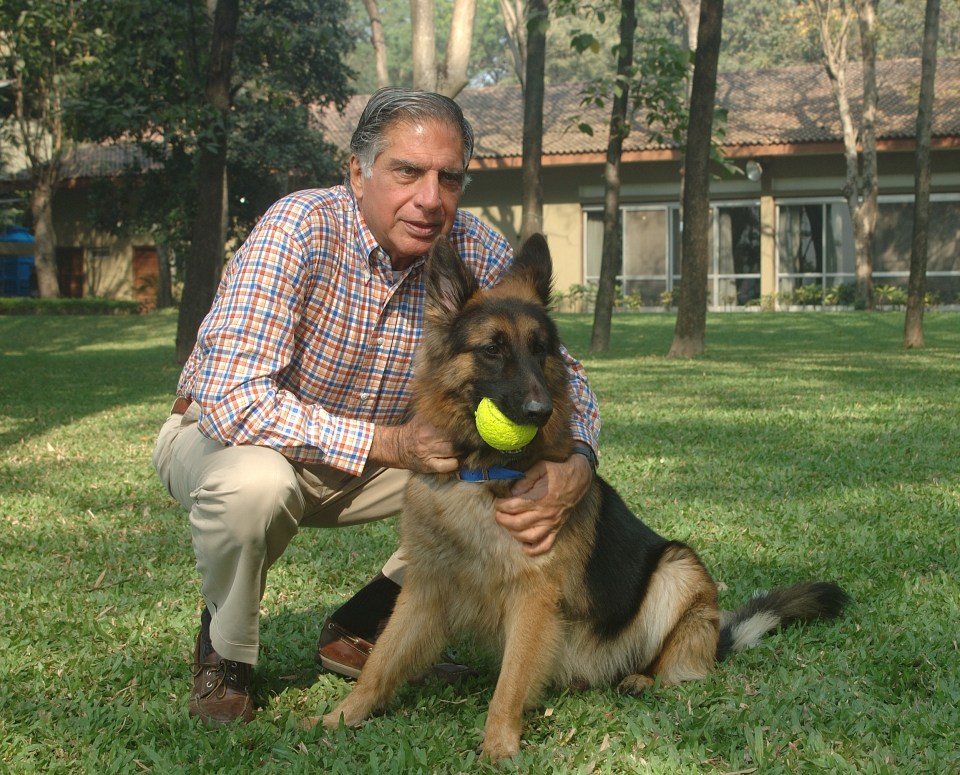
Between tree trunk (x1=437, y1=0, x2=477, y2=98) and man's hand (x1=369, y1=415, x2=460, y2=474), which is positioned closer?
man's hand (x1=369, y1=415, x2=460, y2=474)

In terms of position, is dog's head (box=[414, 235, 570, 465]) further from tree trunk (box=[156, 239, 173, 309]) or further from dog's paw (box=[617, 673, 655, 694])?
tree trunk (box=[156, 239, 173, 309])

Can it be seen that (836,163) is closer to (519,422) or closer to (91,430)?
(91,430)

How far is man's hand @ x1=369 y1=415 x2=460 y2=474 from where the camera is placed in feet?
11.5

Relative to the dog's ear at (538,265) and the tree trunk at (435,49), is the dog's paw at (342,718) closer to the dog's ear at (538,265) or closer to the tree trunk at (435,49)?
the dog's ear at (538,265)

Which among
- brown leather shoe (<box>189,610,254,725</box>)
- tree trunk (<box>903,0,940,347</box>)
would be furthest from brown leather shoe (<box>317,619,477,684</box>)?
tree trunk (<box>903,0,940,347</box>)

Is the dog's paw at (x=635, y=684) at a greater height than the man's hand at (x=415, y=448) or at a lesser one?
lesser

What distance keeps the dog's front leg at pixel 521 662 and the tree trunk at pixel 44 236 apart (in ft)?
99.6

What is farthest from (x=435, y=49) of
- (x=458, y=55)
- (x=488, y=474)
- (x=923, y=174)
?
(x=488, y=474)

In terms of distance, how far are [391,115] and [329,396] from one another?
3.41 ft

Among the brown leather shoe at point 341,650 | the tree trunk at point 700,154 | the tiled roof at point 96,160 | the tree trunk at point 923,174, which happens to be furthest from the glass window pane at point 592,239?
the brown leather shoe at point 341,650

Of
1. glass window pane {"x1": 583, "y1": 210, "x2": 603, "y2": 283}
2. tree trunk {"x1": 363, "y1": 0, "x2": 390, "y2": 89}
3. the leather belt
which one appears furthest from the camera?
tree trunk {"x1": 363, "y1": 0, "x2": 390, "y2": 89}

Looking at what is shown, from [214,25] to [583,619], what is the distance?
13008mm

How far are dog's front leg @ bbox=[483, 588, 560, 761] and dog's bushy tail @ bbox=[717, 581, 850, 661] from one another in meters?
0.98

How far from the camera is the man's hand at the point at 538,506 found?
135 inches
